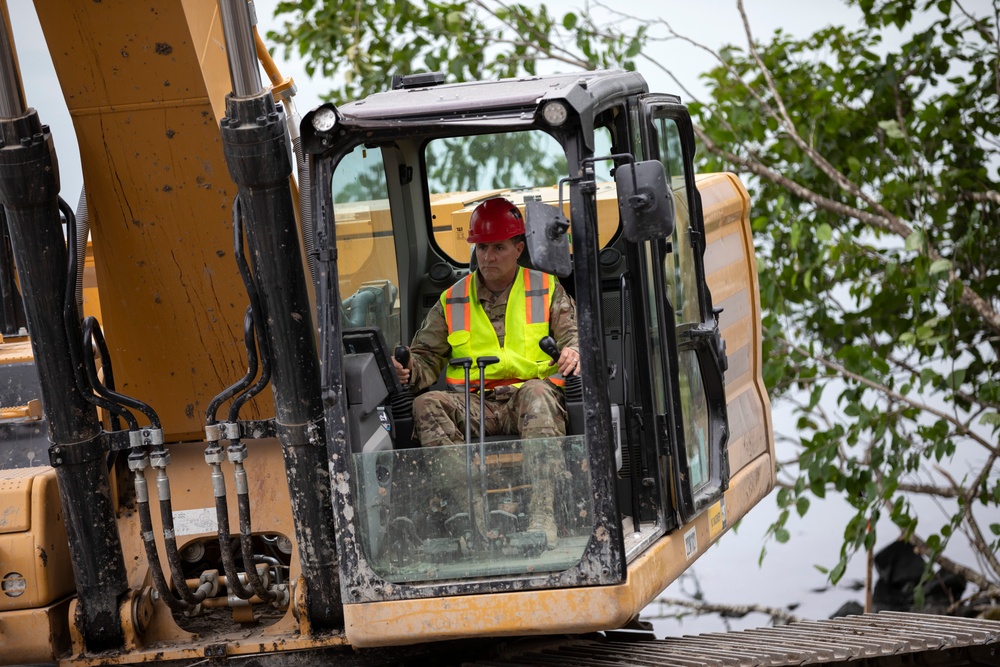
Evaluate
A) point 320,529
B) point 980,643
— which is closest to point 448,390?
point 320,529

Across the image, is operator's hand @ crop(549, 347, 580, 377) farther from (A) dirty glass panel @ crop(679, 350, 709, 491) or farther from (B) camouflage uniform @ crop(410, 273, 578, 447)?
(A) dirty glass panel @ crop(679, 350, 709, 491)

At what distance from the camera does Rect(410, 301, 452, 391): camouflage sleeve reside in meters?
4.70

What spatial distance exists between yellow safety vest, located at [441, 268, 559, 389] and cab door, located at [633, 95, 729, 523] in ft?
1.34

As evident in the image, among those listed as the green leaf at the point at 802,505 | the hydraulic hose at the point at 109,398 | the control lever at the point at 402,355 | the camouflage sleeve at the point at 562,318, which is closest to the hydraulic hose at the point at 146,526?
the hydraulic hose at the point at 109,398

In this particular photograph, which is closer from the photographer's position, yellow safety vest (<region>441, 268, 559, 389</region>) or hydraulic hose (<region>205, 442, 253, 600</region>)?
hydraulic hose (<region>205, 442, 253, 600</region>)

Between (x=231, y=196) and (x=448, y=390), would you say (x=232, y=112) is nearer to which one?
(x=231, y=196)

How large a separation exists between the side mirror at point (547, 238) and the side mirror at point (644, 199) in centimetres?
19

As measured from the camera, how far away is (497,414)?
4414 mm

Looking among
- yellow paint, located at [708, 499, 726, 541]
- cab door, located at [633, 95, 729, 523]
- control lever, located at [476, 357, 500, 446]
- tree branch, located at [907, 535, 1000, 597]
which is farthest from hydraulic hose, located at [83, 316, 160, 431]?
tree branch, located at [907, 535, 1000, 597]

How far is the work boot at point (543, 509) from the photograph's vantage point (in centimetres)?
391

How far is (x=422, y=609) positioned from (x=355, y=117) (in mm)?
1519

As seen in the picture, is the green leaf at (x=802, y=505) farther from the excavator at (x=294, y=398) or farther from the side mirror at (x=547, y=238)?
the side mirror at (x=547, y=238)

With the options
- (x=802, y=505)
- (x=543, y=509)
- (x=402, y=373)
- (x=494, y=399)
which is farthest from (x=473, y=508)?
(x=802, y=505)

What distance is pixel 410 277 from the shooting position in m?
5.30
